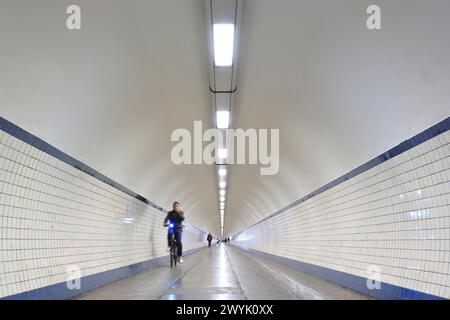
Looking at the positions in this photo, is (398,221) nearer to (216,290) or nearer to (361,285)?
(361,285)

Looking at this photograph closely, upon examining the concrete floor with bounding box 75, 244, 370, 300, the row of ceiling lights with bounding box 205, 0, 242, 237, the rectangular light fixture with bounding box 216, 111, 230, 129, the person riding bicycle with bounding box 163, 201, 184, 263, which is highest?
the row of ceiling lights with bounding box 205, 0, 242, 237

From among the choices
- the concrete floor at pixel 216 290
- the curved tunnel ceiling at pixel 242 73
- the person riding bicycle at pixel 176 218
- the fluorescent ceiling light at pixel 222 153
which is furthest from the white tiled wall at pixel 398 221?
the person riding bicycle at pixel 176 218

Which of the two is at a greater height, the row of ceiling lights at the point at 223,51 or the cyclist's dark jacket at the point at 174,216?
the row of ceiling lights at the point at 223,51

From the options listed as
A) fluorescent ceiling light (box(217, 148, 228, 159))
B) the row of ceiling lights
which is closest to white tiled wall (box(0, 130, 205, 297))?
the row of ceiling lights

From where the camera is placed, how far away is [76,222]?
7.11 m

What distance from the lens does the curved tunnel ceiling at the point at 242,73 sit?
4.70m

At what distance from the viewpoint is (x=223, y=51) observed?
649cm

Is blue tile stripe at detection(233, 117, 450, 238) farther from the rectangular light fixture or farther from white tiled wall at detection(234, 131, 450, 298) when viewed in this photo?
the rectangular light fixture

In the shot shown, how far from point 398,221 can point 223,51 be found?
12.0ft

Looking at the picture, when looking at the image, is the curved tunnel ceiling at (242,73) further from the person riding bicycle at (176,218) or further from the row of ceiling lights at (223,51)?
the person riding bicycle at (176,218)

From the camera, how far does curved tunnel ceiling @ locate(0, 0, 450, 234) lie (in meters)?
4.70

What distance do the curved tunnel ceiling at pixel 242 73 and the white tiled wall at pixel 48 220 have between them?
0.41m

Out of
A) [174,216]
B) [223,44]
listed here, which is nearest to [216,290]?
[223,44]

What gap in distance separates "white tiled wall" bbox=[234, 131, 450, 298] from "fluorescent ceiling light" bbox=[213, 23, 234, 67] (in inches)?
116
